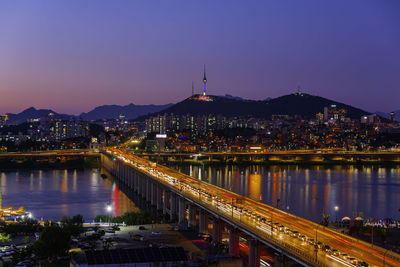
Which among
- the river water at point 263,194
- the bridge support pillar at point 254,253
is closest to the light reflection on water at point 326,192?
the river water at point 263,194

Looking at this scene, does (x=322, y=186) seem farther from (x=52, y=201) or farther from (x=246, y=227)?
(x=246, y=227)

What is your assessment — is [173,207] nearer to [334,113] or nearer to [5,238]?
[5,238]

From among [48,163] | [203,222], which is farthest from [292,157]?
[203,222]

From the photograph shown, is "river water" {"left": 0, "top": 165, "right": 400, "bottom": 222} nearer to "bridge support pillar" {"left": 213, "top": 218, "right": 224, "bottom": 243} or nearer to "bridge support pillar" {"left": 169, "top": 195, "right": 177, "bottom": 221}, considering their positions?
"bridge support pillar" {"left": 169, "top": 195, "right": 177, "bottom": 221}

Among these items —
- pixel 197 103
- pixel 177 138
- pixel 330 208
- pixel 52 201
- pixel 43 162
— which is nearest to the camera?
pixel 330 208

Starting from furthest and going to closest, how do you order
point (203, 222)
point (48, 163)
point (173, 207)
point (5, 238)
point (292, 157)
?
point (292, 157) → point (48, 163) → point (173, 207) → point (203, 222) → point (5, 238)

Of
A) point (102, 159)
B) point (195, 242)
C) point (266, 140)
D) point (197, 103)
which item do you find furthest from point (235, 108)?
point (195, 242)

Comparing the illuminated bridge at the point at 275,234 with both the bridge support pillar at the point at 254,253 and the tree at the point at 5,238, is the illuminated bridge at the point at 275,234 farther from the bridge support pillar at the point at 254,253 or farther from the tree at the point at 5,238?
the tree at the point at 5,238
